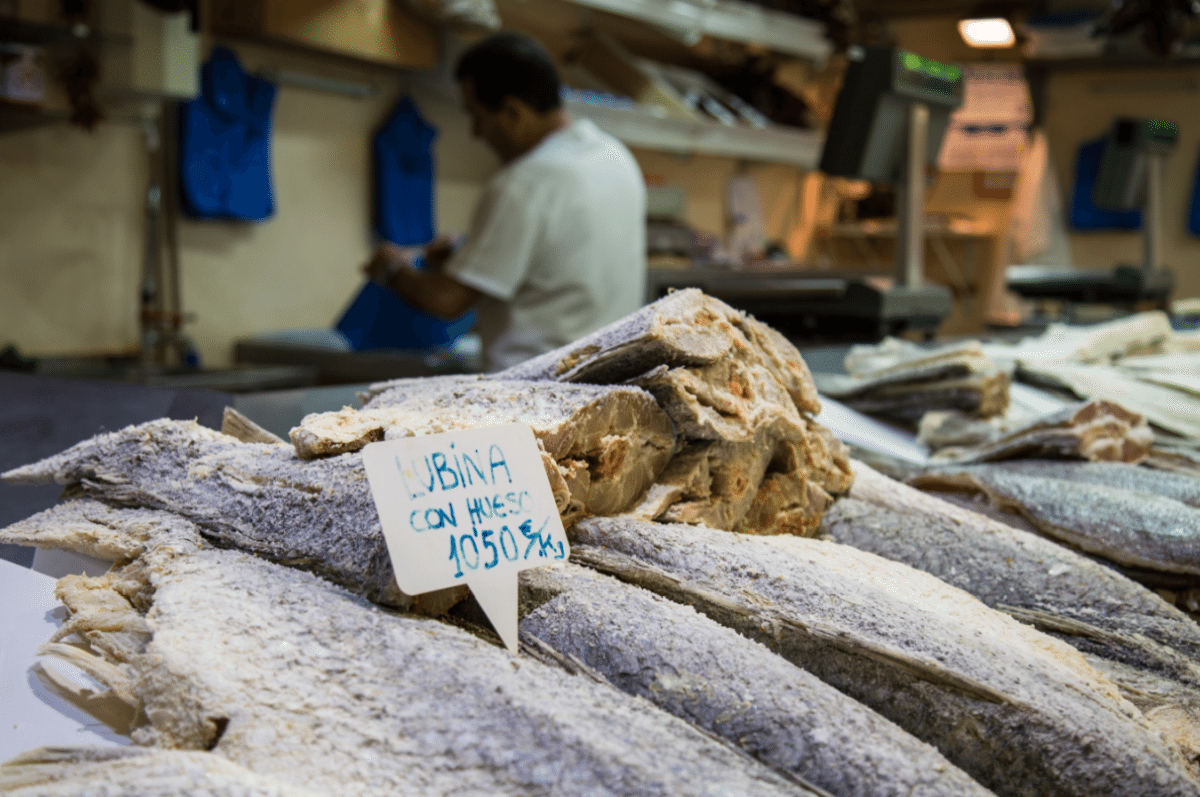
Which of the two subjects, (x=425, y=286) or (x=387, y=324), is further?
(x=387, y=324)

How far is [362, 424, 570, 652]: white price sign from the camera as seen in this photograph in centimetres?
72

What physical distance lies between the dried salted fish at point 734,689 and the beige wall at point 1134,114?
7.33m

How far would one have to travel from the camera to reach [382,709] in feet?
2.08

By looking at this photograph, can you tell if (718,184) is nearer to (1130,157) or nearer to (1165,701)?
(1130,157)

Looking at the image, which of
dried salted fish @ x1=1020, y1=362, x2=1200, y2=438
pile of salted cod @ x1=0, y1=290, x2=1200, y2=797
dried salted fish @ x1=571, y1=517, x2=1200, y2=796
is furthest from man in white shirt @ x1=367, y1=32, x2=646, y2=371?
dried salted fish @ x1=571, y1=517, x2=1200, y2=796

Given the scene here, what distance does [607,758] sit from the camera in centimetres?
60

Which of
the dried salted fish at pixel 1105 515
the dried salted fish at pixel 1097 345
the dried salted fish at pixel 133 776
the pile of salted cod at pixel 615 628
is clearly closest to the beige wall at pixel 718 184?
the dried salted fish at pixel 1097 345

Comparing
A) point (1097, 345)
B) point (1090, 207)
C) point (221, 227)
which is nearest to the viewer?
point (1097, 345)

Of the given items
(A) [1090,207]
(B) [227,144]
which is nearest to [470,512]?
(B) [227,144]

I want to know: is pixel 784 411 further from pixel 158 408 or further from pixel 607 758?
pixel 158 408

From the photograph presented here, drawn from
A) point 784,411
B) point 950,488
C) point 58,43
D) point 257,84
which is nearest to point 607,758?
point 784,411

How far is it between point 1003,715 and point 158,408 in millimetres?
1140

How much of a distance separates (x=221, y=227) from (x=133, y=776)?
139 inches

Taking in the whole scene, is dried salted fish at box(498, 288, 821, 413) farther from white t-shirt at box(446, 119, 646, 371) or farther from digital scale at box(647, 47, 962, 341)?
digital scale at box(647, 47, 962, 341)
